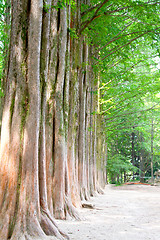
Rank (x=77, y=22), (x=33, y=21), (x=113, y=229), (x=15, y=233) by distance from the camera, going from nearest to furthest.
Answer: (x=15, y=233) < (x=33, y=21) < (x=113, y=229) < (x=77, y=22)

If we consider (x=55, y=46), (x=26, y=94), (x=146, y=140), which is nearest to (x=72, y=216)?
(x=26, y=94)

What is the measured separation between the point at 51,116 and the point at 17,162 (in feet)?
7.67

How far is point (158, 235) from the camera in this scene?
5.69 meters

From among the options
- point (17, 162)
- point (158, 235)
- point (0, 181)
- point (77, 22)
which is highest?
point (77, 22)

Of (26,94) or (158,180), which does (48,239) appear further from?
(158,180)

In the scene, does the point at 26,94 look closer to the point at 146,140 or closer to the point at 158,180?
the point at 158,180

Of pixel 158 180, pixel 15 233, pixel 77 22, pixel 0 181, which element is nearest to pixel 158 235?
pixel 15 233

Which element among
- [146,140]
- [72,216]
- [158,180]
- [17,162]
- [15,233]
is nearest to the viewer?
[15,233]

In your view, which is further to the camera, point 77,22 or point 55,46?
point 77,22

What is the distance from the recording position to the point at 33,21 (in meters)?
5.27

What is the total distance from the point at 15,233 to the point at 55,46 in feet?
15.3

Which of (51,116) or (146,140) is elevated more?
(146,140)

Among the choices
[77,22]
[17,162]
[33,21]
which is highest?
[77,22]

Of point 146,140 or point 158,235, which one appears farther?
point 146,140
